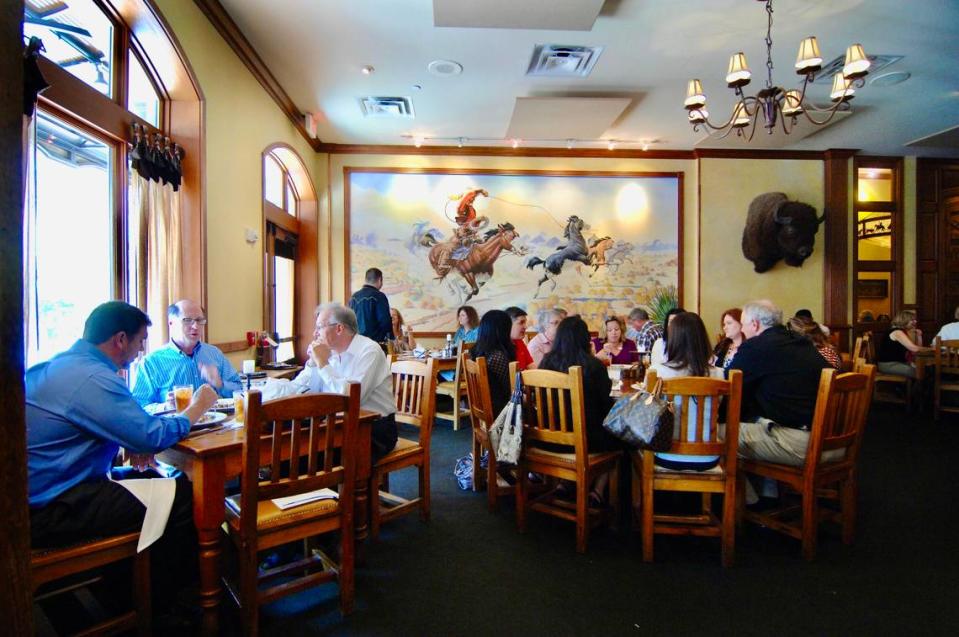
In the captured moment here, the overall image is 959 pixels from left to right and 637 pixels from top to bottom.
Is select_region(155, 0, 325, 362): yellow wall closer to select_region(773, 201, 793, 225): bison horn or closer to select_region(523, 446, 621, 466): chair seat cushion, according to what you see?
select_region(523, 446, 621, 466): chair seat cushion

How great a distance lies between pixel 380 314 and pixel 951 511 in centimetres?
474

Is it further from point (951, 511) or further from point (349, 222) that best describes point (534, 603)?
point (349, 222)

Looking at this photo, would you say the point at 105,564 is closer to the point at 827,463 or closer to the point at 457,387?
the point at 827,463

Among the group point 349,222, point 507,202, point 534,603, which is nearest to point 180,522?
point 534,603

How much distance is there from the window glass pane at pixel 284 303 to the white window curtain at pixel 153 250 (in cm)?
256

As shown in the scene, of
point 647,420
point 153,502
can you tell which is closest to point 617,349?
point 647,420

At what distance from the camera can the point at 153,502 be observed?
1932 mm

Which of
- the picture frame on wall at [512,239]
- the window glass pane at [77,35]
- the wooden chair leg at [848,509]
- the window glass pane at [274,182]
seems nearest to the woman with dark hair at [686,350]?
the wooden chair leg at [848,509]

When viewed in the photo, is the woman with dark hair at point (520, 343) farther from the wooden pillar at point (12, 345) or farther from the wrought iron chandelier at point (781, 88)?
the wooden pillar at point (12, 345)

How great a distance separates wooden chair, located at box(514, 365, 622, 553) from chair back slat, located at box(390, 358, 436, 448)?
0.58 m

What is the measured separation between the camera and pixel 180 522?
204cm

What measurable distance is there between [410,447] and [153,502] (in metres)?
1.36

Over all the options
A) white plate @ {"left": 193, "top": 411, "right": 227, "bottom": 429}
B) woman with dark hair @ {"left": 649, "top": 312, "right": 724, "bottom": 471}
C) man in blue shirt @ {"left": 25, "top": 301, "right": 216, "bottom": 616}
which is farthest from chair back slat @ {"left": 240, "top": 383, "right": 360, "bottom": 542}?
woman with dark hair @ {"left": 649, "top": 312, "right": 724, "bottom": 471}

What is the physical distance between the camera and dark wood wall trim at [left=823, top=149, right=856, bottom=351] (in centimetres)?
718
